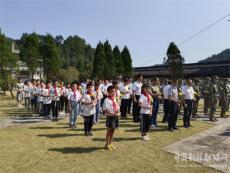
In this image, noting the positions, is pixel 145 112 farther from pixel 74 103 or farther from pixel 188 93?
pixel 74 103

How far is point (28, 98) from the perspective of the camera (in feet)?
60.5

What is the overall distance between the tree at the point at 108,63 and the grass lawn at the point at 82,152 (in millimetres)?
37762

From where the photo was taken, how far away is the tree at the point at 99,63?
48719 millimetres

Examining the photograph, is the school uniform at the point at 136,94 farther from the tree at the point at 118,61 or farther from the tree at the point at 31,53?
the tree at the point at 118,61

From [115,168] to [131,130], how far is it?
4280 millimetres

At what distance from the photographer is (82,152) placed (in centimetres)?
773

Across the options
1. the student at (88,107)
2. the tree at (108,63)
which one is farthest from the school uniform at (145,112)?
the tree at (108,63)

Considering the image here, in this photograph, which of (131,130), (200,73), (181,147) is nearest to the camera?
(181,147)

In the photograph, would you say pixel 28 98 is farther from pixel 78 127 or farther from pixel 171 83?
pixel 171 83

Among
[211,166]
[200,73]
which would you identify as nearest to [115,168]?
[211,166]

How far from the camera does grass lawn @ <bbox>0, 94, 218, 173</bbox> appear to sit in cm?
655

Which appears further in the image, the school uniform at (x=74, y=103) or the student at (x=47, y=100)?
the student at (x=47, y=100)

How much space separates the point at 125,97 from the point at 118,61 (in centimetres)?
3930

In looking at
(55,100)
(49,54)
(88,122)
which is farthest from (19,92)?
(49,54)
